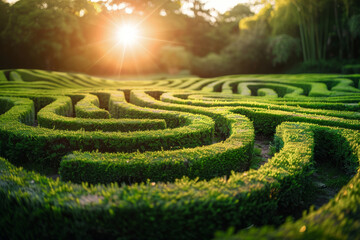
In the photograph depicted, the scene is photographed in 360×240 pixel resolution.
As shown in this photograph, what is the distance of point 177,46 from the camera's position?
3916 centimetres

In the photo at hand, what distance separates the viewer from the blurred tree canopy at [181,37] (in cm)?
2533

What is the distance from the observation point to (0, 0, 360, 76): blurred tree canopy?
83.1 feet

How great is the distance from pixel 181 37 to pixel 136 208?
4165cm

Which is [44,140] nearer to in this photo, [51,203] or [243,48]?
[51,203]

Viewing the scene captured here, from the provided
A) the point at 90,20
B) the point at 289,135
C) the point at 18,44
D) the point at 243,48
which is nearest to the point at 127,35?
the point at 90,20

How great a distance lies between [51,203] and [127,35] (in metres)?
35.6

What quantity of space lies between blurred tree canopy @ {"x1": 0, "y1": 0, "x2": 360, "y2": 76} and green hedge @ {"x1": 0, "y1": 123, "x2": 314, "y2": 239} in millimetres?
16599

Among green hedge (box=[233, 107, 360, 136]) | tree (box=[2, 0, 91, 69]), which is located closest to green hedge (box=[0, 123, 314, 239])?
green hedge (box=[233, 107, 360, 136])

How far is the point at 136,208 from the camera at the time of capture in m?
2.69

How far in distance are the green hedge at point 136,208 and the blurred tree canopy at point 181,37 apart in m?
16.6

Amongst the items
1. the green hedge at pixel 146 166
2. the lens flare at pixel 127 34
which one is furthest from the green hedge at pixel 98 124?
the lens flare at pixel 127 34

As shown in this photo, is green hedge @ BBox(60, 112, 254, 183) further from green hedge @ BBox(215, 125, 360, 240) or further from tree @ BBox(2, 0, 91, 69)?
tree @ BBox(2, 0, 91, 69)

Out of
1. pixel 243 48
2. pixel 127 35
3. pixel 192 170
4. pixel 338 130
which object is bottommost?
pixel 192 170

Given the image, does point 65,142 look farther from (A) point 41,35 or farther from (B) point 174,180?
(A) point 41,35
